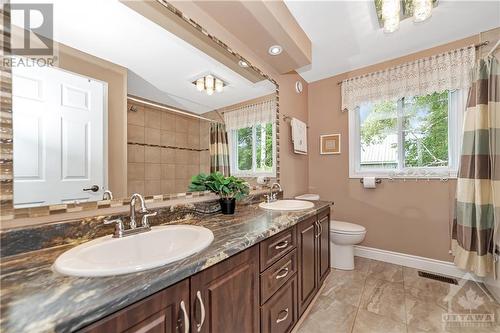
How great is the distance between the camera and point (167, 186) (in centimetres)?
124

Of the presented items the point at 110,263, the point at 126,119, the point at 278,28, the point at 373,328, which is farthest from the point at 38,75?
the point at 373,328

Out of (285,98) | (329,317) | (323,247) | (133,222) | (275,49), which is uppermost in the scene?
(275,49)

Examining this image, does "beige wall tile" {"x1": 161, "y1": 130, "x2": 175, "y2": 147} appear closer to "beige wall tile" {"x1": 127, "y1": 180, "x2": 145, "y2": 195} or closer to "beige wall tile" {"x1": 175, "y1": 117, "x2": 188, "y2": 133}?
"beige wall tile" {"x1": 175, "y1": 117, "x2": 188, "y2": 133}

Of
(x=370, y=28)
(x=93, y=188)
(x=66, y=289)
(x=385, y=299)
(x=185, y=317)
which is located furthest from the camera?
(x=370, y=28)

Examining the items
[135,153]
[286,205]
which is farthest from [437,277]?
[135,153]

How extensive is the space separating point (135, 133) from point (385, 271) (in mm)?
2656

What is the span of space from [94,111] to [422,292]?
108 inches

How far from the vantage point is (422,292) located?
71.7 inches

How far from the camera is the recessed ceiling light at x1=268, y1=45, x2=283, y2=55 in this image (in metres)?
1.78

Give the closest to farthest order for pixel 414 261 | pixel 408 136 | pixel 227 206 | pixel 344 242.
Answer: pixel 227 206, pixel 344 242, pixel 414 261, pixel 408 136

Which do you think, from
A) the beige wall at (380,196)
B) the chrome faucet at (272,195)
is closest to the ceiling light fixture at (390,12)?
the beige wall at (380,196)

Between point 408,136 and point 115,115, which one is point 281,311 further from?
point 408,136

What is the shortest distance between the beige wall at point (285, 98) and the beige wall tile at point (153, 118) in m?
0.66

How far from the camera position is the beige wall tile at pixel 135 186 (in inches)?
41.8
